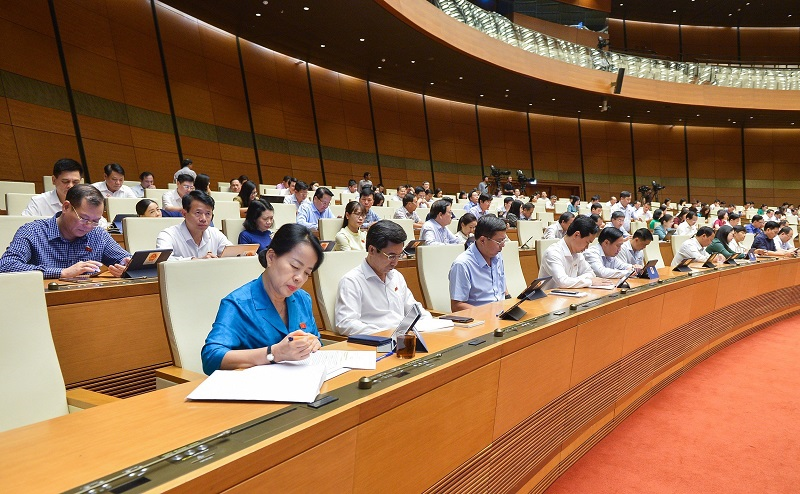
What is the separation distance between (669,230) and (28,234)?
7.94 meters

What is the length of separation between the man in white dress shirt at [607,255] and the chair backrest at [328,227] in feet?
6.95

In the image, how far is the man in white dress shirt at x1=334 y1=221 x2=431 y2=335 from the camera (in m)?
2.12

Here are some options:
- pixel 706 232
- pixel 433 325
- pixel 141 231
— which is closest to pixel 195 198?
pixel 141 231

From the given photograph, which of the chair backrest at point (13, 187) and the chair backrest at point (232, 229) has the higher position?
the chair backrest at point (13, 187)

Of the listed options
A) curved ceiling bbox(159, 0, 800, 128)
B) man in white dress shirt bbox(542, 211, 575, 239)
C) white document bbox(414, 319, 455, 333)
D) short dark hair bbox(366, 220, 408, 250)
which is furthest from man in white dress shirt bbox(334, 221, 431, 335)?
curved ceiling bbox(159, 0, 800, 128)

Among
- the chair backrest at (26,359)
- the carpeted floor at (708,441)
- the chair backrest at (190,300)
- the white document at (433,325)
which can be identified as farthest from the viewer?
the carpeted floor at (708,441)

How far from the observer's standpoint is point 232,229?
388cm

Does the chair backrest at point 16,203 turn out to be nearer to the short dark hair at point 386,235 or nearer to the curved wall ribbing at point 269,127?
the curved wall ribbing at point 269,127

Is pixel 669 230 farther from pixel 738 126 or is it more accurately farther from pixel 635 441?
pixel 738 126

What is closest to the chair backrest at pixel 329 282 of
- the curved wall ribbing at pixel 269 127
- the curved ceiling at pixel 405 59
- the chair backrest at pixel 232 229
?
the chair backrest at pixel 232 229

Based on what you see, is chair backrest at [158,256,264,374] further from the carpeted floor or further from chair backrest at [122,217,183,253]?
chair backrest at [122,217,183,253]

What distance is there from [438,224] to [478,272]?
6.05 feet

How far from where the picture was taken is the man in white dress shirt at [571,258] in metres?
3.12

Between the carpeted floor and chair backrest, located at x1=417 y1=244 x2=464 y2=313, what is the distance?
105 cm
